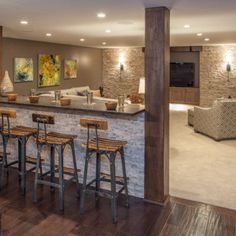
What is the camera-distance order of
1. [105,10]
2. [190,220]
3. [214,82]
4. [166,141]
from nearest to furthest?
[190,220]
[166,141]
[105,10]
[214,82]

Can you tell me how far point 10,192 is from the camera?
12.8 feet

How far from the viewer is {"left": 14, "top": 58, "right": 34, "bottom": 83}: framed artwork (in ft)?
26.2

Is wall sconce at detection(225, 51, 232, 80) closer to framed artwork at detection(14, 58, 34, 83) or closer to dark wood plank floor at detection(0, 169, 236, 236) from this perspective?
framed artwork at detection(14, 58, 34, 83)

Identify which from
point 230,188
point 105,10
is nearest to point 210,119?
point 230,188

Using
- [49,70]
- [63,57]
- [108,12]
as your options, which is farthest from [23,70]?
[108,12]

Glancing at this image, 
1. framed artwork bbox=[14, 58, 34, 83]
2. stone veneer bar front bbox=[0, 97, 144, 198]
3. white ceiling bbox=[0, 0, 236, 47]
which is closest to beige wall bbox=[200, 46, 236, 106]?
white ceiling bbox=[0, 0, 236, 47]

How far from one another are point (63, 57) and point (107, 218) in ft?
24.7

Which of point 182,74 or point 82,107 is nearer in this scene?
point 82,107

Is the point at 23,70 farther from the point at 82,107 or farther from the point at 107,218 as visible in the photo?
the point at 107,218

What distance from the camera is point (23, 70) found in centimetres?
824

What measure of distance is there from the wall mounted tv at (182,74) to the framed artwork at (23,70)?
6040 mm

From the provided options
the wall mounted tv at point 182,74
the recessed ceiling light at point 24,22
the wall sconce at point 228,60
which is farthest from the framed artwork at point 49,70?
the wall sconce at point 228,60

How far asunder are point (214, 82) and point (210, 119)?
462 cm

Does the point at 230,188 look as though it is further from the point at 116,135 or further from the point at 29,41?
the point at 29,41
